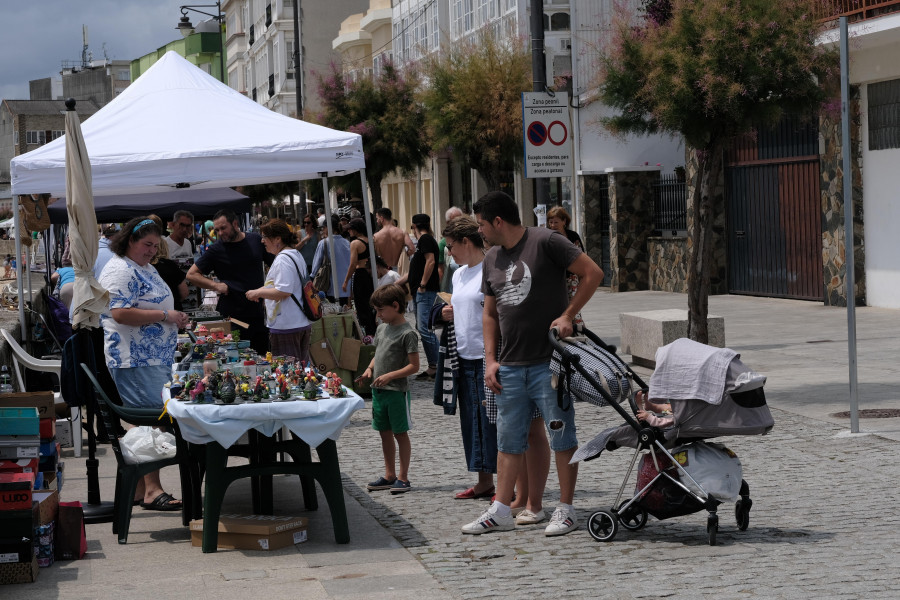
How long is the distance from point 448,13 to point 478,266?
102 ft

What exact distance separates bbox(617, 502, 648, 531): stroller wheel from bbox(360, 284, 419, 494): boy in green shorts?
6.17 feet

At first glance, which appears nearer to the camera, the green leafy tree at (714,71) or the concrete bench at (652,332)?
the green leafy tree at (714,71)

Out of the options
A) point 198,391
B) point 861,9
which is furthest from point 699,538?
point 861,9

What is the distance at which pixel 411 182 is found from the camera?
47.5 m

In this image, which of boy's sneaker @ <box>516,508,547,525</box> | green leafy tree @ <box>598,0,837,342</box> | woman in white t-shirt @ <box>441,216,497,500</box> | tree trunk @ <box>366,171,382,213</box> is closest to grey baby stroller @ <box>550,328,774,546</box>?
A: boy's sneaker @ <box>516,508,547,525</box>

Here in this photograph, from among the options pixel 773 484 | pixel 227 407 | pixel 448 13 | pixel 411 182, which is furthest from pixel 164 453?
pixel 411 182

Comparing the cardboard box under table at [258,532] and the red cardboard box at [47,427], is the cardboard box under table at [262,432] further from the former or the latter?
the red cardboard box at [47,427]

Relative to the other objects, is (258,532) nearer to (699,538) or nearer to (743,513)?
(699,538)

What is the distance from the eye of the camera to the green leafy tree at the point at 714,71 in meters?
12.5

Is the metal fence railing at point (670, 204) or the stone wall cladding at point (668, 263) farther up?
the metal fence railing at point (670, 204)

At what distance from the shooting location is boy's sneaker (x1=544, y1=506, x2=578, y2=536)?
6.92m

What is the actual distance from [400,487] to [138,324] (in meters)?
2.00

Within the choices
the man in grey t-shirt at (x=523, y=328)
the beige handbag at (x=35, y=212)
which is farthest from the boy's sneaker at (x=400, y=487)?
the beige handbag at (x=35, y=212)

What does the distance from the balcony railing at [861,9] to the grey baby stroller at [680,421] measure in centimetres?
1178
